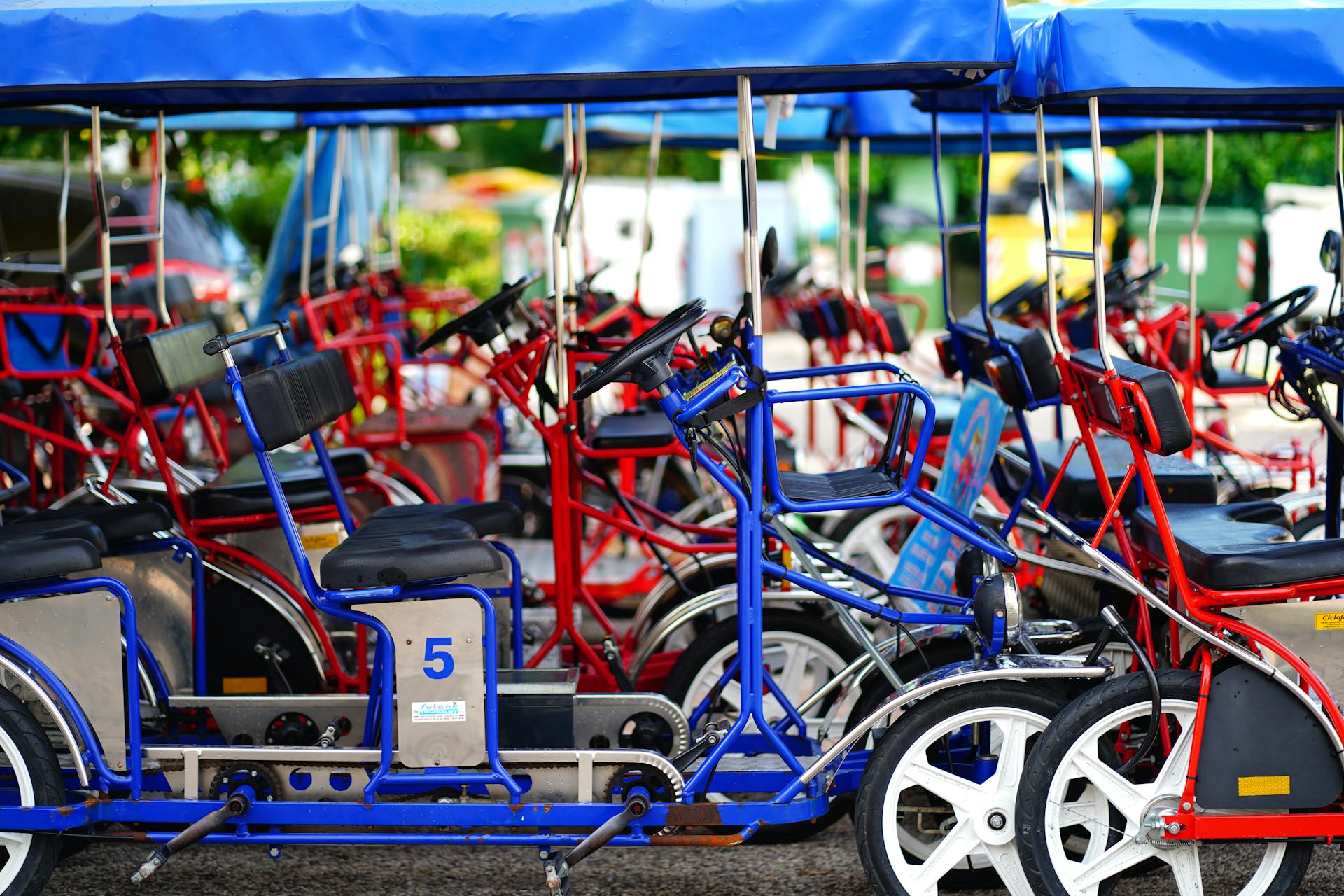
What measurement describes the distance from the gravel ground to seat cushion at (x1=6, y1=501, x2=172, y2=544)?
95cm

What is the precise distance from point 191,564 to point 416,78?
70.9 inches

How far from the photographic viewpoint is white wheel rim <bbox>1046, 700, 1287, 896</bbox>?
311cm

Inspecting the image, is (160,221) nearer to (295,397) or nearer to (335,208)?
(295,397)

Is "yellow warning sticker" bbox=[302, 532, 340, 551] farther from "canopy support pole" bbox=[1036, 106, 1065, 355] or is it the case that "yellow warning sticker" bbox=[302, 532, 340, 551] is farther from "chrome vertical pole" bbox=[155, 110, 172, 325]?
"canopy support pole" bbox=[1036, 106, 1065, 355]

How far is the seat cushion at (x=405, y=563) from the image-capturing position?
3.31 metres

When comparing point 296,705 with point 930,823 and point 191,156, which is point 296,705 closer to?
point 930,823

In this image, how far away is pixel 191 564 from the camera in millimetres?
4133

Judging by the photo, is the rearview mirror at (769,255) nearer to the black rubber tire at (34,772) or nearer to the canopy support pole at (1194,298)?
the black rubber tire at (34,772)

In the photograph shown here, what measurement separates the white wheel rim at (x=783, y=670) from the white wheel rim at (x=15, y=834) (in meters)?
1.74

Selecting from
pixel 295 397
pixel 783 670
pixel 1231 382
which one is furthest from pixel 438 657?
pixel 1231 382

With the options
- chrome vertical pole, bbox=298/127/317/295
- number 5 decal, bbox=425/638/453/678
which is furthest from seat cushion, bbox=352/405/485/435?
number 5 decal, bbox=425/638/453/678

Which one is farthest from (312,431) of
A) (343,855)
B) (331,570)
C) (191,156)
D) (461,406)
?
(191,156)

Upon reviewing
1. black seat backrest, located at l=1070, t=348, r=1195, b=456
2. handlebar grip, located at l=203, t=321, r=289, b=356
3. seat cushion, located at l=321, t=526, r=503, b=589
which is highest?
handlebar grip, located at l=203, t=321, r=289, b=356

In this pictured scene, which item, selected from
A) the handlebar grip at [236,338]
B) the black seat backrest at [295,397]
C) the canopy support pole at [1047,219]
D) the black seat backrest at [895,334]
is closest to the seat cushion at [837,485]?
the canopy support pole at [1047,219]
